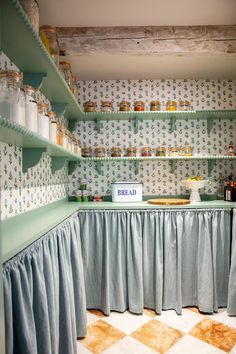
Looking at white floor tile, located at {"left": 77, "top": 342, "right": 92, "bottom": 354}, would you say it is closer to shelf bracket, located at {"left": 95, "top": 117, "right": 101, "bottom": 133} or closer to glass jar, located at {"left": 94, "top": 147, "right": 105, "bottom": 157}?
glass jar, located at {"left": 94, "top": 147, "right": 105, "bottom": 157}

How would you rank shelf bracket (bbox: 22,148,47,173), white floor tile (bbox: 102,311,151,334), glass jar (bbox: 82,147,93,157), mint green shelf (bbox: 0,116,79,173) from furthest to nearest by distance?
glass jar (bbox: 82,147,93,157), white floor tile (bbox: 102,311,151,334), shelf bracket (bbox: 22,148,47,173), mint green shelf (bbox: 0,116,79,173)

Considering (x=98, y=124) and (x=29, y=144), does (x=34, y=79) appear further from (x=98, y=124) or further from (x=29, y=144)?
(x=98, y=124)

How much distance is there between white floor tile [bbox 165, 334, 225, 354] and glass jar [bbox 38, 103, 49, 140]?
165 cm

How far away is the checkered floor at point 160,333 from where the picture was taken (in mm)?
1810

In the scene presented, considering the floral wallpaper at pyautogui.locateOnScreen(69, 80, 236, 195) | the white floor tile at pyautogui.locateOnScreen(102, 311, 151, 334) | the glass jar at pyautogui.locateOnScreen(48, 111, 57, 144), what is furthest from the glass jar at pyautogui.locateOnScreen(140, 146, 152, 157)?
the white floor tile at pyautogui.locateOnScreen(102, 311, 151, 334)

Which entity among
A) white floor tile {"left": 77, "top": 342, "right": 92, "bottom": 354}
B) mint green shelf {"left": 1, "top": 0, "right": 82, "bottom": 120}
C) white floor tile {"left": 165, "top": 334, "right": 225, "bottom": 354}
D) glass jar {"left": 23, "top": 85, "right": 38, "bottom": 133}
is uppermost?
mint green shelf {"left": 1, "top": 0, "right": 82, "bottom": 120}

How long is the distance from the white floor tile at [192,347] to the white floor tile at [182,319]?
138 millimetres

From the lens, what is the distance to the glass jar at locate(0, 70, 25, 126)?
1.08 meters

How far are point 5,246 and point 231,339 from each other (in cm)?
181

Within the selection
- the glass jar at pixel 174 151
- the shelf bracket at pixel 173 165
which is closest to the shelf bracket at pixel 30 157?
the glass jar at pixel 174 151

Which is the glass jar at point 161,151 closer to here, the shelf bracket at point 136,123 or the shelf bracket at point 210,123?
the shelf bracket at point 136,123

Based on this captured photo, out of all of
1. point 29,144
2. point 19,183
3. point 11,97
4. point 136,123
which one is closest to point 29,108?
point 11,97

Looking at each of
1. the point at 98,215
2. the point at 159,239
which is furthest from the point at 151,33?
the point at 159,239

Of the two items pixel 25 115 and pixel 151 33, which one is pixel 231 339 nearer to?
pixel 25 115
